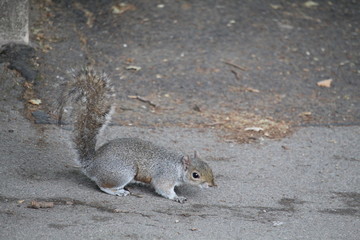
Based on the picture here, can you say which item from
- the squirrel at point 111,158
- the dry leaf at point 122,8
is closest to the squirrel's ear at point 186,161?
the squirrel at point 111,158

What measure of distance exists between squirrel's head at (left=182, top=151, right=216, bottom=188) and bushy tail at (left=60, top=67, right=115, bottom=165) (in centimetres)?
69

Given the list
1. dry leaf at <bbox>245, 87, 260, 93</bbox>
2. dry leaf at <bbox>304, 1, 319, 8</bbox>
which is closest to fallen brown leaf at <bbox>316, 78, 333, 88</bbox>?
dry leaf at <bbox>245, 87, 260, 93</bbox>

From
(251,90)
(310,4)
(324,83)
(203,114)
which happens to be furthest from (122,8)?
(324,83)

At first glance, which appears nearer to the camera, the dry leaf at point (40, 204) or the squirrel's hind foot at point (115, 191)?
the dry leaf at point (40, 204)

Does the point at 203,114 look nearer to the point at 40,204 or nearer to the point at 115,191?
the point at 115,191

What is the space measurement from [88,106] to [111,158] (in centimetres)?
42

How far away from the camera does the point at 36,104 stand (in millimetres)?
5770

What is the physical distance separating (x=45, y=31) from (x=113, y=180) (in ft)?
11.4

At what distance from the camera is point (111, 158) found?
4293mm

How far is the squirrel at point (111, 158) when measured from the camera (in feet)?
14.1

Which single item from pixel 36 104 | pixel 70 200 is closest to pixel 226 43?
pixel 36 104

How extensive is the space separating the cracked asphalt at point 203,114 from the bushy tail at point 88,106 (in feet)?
1.05

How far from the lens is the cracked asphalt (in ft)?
13.1

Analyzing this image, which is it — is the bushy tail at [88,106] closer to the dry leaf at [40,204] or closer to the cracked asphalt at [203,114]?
the cracked asphalt at [203,114]
